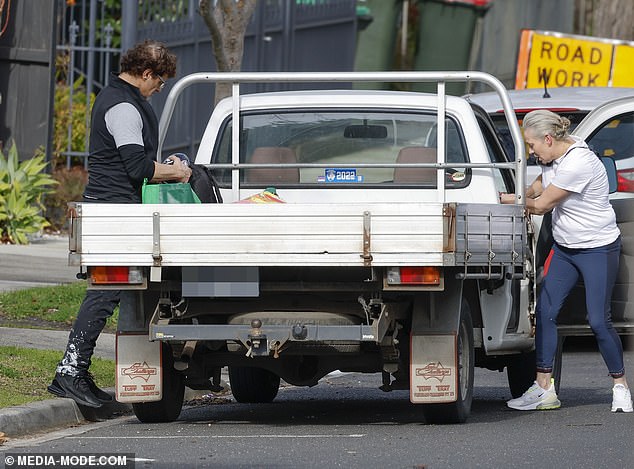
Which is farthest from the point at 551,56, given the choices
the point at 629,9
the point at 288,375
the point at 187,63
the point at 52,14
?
the point at 288,375

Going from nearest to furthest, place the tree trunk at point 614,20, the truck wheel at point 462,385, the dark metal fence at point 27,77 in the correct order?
the truck wheel at point 462,385 < the dark metal fence at point 27,77 < the tree trunk at point 614,20

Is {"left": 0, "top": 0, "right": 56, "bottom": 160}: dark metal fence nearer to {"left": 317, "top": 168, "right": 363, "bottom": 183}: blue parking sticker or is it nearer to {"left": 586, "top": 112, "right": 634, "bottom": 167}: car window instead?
{"left": 586, "top": 112, "right": 634, "bottom": 167}: car window

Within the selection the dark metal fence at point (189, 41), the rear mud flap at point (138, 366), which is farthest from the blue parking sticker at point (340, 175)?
the dark metal fence at point (189, 41)

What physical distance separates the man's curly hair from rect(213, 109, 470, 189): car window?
750mm

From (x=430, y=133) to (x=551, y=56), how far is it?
1140 cm

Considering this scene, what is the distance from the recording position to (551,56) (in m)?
20.5

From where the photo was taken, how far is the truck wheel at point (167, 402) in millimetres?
8516

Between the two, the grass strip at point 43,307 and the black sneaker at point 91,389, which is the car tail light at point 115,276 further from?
the grass strip at point 43,307

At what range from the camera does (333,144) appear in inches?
379

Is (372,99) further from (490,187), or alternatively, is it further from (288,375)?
(288,375)

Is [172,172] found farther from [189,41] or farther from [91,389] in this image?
[189,41]

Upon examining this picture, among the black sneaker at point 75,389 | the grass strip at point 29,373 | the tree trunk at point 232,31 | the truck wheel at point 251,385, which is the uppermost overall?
the tree trunk at point 232,31

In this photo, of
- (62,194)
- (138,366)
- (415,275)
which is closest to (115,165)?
(138,366)

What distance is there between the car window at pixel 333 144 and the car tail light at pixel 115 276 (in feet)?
5.78
